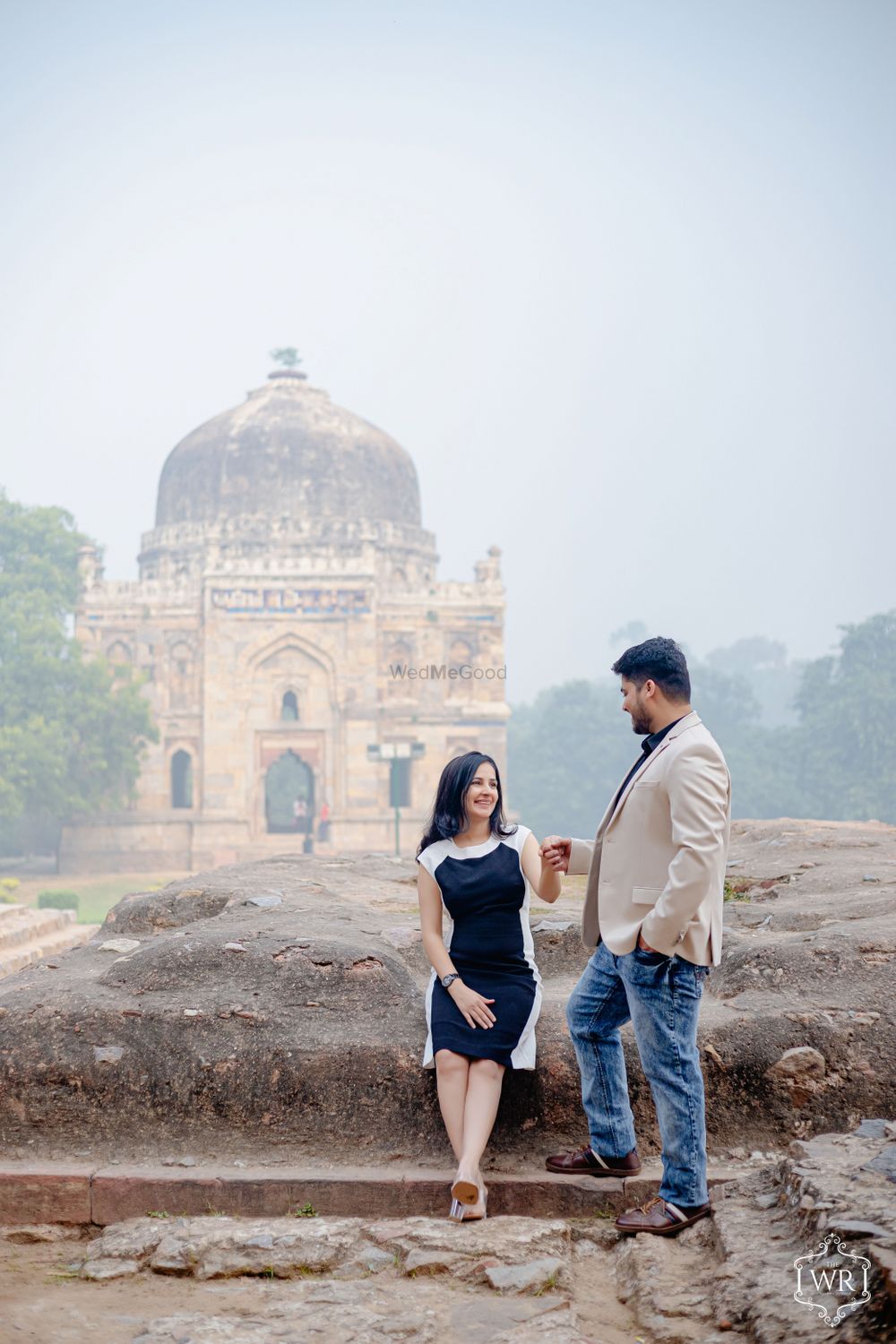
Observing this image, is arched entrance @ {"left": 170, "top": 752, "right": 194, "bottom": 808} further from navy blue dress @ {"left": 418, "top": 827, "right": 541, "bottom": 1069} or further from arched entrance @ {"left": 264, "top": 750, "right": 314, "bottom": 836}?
navy blue dress @ {"left": 418, "top": 827, "right": 541, "bottom": 1069}

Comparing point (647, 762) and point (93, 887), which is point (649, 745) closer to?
point (647, 762)

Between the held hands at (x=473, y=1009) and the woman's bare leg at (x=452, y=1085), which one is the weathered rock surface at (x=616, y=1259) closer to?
the woman's bare leg at (x=452, y=1085)

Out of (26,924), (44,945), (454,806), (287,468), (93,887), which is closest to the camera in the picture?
(454,806)

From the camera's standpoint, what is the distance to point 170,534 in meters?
29.8

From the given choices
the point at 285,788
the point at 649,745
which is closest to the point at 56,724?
the point at 285,788

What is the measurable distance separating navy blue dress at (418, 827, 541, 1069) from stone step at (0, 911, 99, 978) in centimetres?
657

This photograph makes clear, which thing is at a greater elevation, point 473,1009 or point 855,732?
point 855,732

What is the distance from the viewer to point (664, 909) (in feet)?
9.32

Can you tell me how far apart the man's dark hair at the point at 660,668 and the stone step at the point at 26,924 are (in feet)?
28.1

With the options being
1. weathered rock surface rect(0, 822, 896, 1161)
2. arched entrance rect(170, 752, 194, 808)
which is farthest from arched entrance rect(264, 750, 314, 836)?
weathered rock surface rect(0, 822, 896, 1161)

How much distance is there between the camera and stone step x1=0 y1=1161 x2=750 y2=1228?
326cm

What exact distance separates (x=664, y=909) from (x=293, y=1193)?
Result: 1.24 metres

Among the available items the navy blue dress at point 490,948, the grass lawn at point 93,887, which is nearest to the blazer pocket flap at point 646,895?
the navy blue dress at point 490,948

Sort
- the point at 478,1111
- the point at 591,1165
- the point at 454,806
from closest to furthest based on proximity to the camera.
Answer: the point at 478,1111
the point at 591,1165
the point at 454,806
